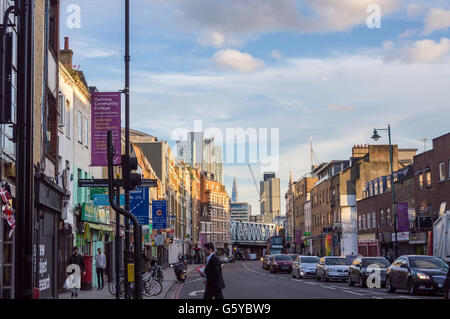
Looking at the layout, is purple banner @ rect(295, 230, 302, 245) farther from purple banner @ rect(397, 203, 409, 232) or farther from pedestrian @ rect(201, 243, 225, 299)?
pedestrian @ rect(201, 243, 225, 299)

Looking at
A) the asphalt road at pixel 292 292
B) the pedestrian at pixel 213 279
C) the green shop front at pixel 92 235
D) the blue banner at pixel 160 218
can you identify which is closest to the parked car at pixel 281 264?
the green shop front at pixel 92 235

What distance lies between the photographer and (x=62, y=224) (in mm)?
28484

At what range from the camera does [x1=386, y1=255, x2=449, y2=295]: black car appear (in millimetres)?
24500

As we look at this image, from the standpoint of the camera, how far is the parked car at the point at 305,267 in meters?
44.2

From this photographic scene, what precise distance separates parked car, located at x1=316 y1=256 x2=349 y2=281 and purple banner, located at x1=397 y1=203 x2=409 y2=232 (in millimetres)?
12554

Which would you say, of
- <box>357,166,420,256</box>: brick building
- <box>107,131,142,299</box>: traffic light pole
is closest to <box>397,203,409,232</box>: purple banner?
<box>357,166,420,256</box>: brick building

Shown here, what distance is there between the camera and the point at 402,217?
5116 cm

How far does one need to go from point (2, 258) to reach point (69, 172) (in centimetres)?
1612

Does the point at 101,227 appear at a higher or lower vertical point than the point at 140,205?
lower

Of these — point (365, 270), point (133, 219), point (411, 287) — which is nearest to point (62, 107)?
point (365, 270)

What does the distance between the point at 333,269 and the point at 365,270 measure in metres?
7.24

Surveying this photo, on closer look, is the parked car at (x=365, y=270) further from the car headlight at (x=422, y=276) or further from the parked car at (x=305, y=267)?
the parked car at (x=305, y=267)

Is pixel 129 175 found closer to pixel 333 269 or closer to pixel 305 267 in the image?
pixel 333 269
